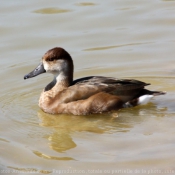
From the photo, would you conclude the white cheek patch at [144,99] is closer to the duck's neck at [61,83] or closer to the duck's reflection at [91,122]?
the duck's reflection at [91,122]

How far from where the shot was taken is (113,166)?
6.75m

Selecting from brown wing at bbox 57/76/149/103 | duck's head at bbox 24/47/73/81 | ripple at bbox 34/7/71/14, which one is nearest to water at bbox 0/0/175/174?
ripple at bbox 34/7/71/14

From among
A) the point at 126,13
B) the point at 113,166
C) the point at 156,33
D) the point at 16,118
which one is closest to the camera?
the point at 113,166

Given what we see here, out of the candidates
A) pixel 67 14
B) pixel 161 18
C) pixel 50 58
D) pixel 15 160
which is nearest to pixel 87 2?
pixel 67 14

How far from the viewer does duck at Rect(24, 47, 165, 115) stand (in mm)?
8711

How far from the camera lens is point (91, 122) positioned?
844 centimetres

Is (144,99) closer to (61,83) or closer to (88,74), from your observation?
(61,83)

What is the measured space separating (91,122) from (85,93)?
499 millimetres

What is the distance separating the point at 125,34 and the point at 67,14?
1689mm

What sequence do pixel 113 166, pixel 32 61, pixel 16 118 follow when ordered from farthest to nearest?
pixel 32 61, pixel 16 118, pixel 113 166

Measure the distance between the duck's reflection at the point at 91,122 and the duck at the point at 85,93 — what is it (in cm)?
11

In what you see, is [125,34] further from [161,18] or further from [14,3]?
[14,3]

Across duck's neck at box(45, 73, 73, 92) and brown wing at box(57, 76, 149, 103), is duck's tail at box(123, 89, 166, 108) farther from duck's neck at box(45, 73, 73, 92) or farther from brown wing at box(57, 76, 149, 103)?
duck's neck at box(45, 73, 73, 92)

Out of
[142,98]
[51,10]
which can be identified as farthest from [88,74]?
[51,10]
